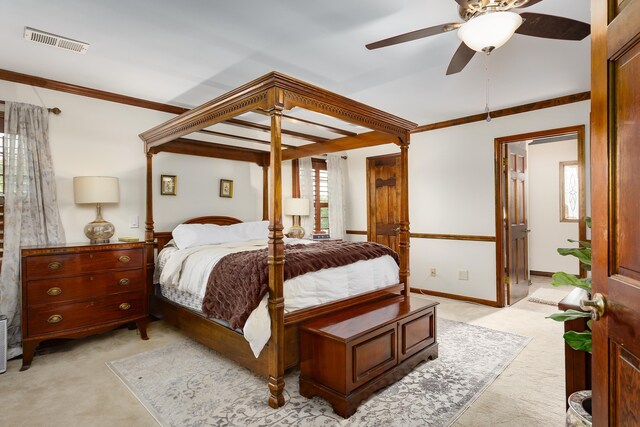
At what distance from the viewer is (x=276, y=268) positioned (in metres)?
2.32

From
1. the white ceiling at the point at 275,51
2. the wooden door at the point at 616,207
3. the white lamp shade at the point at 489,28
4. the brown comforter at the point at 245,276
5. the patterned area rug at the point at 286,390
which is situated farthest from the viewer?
the brown comforter at the point at 245,276

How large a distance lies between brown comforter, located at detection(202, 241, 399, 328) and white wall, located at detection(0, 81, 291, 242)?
1.76 metres

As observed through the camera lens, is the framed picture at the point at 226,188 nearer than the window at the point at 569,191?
Yes

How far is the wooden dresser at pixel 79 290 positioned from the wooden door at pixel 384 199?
A: 12.4 ft

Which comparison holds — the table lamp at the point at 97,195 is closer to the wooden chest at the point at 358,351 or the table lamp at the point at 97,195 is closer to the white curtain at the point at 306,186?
the wooden chest at the point at 358,351

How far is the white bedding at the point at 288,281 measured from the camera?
2.31 meters

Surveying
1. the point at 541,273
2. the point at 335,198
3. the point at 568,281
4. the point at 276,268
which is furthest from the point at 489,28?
the point at 541,273

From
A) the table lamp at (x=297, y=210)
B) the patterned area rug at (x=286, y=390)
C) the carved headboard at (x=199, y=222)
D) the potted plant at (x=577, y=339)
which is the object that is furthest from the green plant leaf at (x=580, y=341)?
the table lamp at (x=297, y=210)

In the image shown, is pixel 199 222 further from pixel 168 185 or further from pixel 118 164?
pixel 118 164

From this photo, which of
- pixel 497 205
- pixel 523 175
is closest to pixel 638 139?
pixel 497 205

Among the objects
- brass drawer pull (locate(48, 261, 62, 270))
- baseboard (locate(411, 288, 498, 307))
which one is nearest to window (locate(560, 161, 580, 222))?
baseboard (locate(411, 288, 498, 307))

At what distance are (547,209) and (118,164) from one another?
22.9ft

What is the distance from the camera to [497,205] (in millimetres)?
4508

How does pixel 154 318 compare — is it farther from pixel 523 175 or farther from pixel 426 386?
pixel 523 175
